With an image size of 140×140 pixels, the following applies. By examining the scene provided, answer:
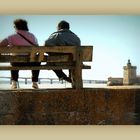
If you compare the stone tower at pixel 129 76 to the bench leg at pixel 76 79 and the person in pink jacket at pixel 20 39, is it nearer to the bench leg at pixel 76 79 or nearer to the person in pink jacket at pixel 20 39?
the bench leg at pixel 76 79

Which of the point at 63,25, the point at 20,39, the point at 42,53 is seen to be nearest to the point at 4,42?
the point at 20,39

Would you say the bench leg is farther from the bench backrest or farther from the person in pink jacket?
the person in pink jacket

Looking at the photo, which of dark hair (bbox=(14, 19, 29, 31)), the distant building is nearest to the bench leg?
the distant building

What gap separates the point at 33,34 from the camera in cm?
150

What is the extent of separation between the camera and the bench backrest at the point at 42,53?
1428 millimetres

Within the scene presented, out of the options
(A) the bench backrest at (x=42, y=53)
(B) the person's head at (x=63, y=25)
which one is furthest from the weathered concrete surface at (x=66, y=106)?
(B) the person's head at (x=63, y=25)

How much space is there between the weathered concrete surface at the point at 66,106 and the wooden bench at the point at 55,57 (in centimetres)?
10

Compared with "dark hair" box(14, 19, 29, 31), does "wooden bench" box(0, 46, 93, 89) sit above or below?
below

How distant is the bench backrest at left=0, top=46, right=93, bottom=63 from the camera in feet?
→ 4.68

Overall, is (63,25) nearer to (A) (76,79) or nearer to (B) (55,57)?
(B) (55,57)
